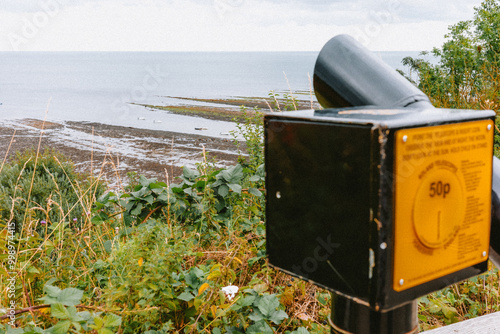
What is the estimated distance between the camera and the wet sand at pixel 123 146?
14.3 metres

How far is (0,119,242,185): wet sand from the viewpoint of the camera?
1431 cm

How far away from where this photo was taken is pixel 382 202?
74 centimetres

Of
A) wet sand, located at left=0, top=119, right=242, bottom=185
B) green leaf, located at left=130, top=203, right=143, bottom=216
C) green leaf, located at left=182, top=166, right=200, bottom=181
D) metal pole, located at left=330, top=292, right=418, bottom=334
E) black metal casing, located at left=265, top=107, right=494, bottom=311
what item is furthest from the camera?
wet sand, located at left=0, top=119, right=242, bottom=185

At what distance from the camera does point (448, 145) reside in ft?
2.64

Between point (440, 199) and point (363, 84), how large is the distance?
346mm

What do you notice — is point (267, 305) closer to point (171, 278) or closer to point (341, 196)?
point (171, 278)

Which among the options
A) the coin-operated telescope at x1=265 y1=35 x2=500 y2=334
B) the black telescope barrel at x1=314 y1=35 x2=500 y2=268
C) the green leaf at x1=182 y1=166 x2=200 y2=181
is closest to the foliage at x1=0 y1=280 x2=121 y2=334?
the coin-operated telescope at x1=265 y1=35 x2=500 y2=334

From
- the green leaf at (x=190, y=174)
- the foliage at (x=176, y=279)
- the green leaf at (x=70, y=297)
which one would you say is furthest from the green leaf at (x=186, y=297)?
the green leaf at (x=190, y=174)

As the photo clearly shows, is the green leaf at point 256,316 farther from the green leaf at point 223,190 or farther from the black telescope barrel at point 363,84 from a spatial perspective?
the green leaf at point 223,190

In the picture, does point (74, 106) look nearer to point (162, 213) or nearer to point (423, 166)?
point (162, 213)

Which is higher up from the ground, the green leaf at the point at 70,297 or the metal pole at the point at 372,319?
the metal pole at the point at 372,319

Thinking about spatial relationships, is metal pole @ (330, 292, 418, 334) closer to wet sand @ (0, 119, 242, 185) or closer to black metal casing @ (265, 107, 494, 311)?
black metal casing @ (265, 107, 494, 311)

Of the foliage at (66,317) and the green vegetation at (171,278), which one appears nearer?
the foliage at (66,317)

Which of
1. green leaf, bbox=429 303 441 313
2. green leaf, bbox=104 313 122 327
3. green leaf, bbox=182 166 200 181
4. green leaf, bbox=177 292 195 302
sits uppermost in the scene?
green leaf, bbox=182 166 200 181
